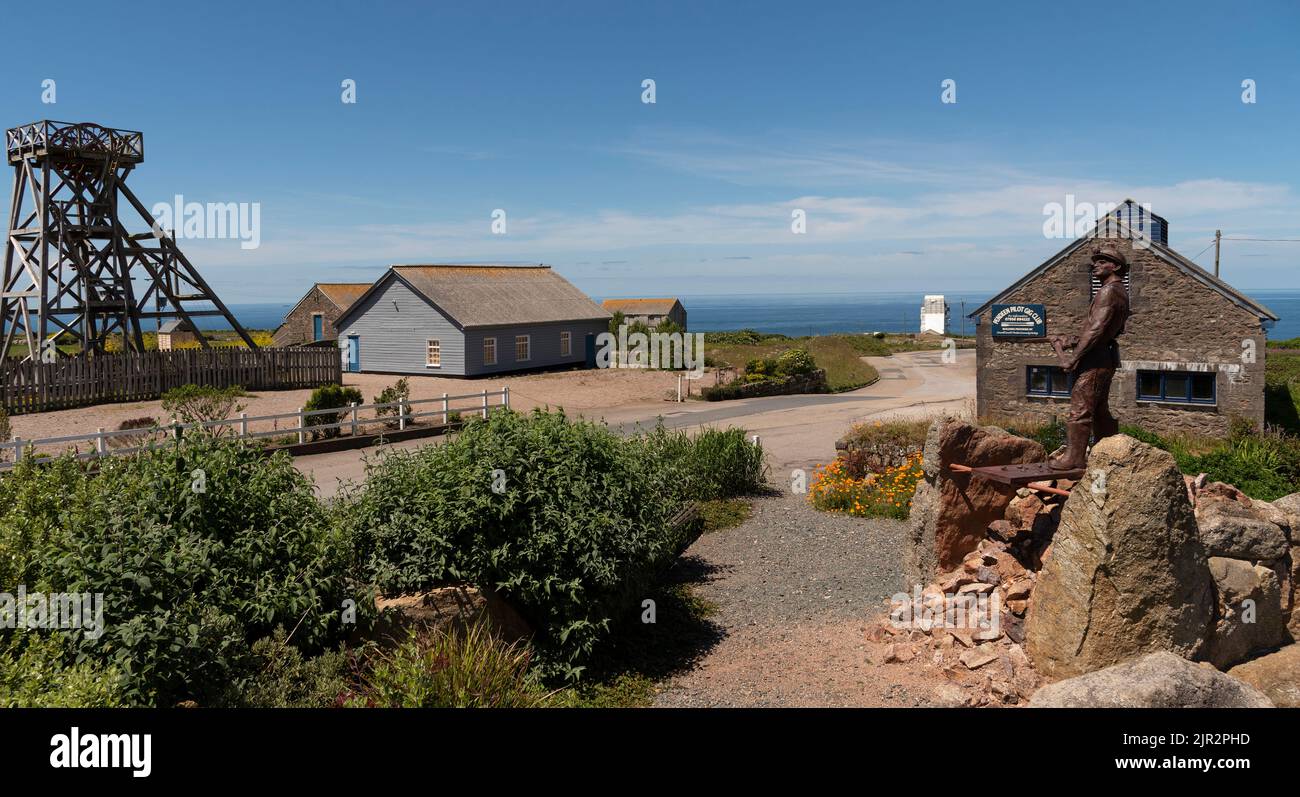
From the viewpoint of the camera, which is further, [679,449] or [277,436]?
[277,436]

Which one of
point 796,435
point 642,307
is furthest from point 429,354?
point 642,307

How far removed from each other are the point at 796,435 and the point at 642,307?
58.7 m

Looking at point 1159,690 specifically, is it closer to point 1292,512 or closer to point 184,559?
point 1292,512

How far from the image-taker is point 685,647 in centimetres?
926

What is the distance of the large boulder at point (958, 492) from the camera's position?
911cm

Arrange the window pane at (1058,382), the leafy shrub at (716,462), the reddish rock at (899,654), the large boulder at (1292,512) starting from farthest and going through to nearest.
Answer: the window pane at (1058,382) → the leafy shrub at (716,462) → the large boulder at (1292,512) → the reddish rock at (899,654)

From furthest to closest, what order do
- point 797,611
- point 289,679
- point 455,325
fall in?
1. point 455,325
2. point 797,611
3. point 289,679

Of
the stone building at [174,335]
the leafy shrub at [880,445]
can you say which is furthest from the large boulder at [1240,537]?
the stone building at [174,335]

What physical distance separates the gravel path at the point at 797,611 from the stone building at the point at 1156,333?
1369 cm

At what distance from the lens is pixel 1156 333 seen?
76.3ft

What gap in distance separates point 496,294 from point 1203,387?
101ft

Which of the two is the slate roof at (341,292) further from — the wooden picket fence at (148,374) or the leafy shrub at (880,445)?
the leafy shrub at (880,445)

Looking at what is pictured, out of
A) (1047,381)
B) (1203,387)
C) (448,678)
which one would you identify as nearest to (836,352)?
(1047,381)

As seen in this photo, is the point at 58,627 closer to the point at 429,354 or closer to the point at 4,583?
the point at 4,583
